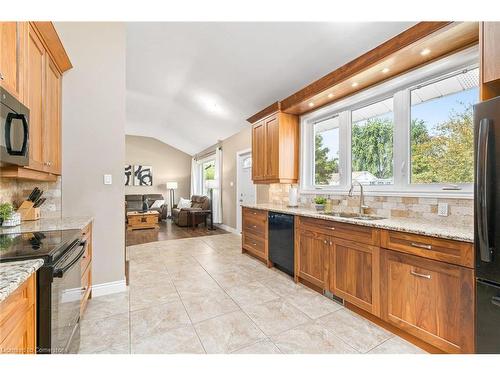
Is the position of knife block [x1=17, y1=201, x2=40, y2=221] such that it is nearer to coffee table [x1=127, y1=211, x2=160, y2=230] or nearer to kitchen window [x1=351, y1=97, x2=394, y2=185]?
kitchen window [x1=351, y1=97, x2=394, y2=185]

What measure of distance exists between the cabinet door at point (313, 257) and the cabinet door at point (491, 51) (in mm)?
1686

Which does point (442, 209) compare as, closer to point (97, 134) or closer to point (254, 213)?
point (254, 213)

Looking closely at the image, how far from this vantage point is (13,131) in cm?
145

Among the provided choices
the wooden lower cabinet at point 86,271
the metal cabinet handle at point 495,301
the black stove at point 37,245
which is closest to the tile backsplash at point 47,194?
the wooden lower cabinet at point 86,271

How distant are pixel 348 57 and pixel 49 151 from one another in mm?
3217

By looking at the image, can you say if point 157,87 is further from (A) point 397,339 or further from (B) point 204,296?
(A) point 397,339

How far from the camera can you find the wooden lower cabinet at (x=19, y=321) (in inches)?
32.1

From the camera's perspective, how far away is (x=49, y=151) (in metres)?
2.16

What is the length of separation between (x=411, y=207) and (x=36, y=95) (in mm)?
3384

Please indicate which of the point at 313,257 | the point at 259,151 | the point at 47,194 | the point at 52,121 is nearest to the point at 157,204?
the point at 259,151

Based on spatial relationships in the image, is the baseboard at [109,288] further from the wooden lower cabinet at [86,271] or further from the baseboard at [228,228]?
the baseboard at [228,228]

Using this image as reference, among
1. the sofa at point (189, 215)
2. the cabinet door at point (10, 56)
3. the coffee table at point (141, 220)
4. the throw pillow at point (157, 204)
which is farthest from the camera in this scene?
the throw pillow at point (157, 204)

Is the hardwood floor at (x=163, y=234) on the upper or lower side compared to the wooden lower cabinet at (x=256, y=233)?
lower
